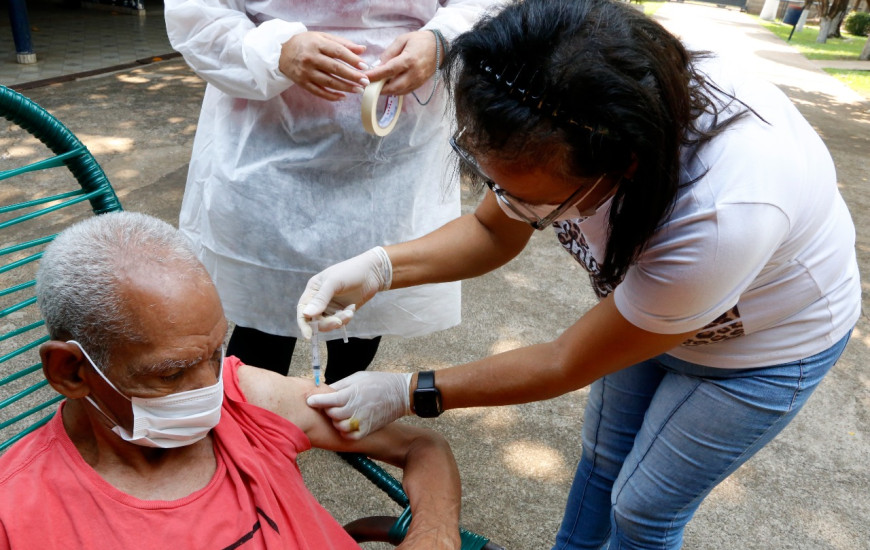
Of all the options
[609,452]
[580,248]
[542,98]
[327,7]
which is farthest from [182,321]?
[609,452]

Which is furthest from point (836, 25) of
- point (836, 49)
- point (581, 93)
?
point (581, 93)

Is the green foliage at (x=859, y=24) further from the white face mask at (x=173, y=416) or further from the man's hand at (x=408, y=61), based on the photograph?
the white face mask at (x=173, y=416)

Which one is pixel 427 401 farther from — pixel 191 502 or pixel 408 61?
pixel 408 61

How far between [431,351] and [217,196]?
162cm

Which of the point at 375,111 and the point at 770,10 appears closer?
the point at 375,111

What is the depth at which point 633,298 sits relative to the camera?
127 cm

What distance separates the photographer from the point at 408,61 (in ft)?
5.81

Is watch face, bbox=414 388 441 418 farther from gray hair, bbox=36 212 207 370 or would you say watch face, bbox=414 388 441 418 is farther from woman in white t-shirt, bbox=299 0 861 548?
gray hair, bbox=36 212 207 370

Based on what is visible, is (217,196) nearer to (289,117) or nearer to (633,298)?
(289,117)

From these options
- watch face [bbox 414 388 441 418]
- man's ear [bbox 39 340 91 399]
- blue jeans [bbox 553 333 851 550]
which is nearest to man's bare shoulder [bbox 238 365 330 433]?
watch face [bbox 414 388 441 418]

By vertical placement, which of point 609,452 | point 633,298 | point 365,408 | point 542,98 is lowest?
point 609,452

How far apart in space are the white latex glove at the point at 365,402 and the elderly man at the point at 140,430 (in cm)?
17

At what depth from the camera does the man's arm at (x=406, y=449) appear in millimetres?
1540

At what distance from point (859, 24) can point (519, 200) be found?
26.9 m
